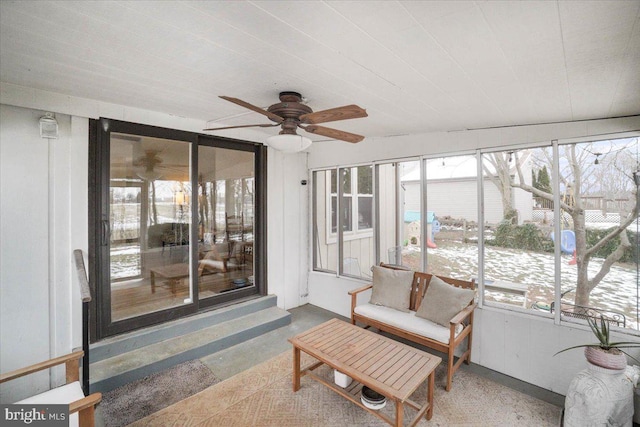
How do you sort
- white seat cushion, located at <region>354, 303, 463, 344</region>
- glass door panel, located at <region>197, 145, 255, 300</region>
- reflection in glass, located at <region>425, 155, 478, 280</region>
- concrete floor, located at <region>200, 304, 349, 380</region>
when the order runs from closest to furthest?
1. white seat cushion, located at <region>354, 303, 463, 344</region>
2. concrete floor, located at <region>200, 304, 349, 380</region>
3. reflection in glass, located at <region>425, 155, 478, 280</region>
4. glass door panel, located at <region>197, 145, 255, 300</region>

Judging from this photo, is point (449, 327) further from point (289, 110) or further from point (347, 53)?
point (347, 53)

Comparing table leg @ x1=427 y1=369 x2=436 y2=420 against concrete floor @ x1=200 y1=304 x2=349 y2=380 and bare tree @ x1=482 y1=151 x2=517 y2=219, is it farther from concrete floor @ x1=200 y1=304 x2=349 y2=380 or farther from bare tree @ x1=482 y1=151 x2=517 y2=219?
bare tree @ x1=482 y1=151 x2=517 y2=219

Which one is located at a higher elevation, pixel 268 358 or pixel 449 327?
pixel 449 327

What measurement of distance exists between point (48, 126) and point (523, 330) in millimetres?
4952

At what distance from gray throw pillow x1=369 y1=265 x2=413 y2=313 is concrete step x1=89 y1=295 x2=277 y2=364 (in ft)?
5.44

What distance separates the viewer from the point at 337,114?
201 cm

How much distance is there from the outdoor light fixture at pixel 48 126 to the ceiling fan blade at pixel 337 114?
7.69ft

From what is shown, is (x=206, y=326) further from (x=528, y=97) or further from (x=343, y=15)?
(x=528, y=97)

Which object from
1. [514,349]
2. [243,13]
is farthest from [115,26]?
[514,349]

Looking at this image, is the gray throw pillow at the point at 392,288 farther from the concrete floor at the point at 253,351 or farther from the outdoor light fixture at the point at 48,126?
the outdoor light fixture at the point at 48,126

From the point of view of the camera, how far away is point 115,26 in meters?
1.51

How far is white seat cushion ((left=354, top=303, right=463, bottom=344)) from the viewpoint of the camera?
294 centimetres

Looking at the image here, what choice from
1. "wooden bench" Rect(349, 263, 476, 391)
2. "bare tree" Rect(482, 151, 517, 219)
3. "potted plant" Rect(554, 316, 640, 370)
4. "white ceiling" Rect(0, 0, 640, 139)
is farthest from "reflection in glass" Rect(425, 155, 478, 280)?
"potted plant" Rect(554, 316, 640, 370)

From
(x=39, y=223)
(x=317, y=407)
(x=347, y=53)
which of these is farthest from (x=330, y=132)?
(x=39, y=223)
